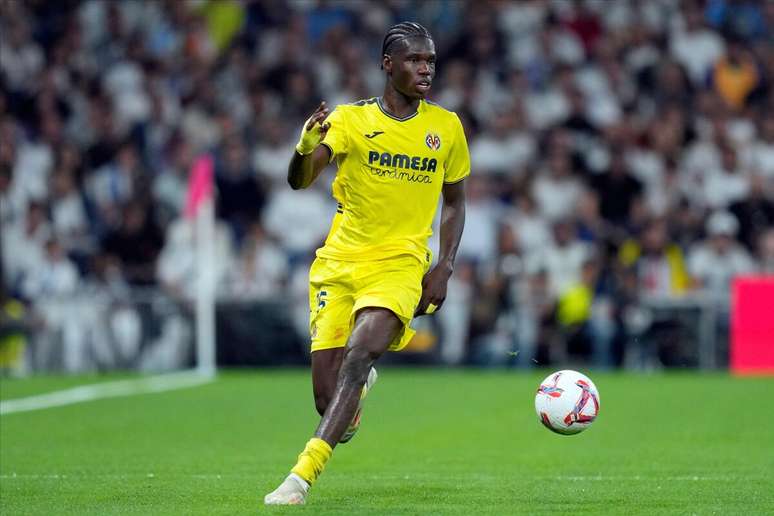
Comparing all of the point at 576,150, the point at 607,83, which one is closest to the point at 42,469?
the point at 576,150

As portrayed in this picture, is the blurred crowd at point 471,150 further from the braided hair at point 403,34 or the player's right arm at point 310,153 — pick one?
the player's right arm at point 310,153

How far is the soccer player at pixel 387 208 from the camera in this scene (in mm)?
8406

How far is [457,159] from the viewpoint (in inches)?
346

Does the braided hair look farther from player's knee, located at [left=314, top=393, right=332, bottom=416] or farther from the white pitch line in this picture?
the white pitch line

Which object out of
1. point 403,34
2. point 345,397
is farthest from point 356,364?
point 403,34

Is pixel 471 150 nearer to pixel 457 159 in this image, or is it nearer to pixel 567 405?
pixel 457 159

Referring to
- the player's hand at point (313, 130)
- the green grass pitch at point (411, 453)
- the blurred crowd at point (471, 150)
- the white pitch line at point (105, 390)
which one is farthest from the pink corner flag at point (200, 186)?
the player's hand at point (313, 130)

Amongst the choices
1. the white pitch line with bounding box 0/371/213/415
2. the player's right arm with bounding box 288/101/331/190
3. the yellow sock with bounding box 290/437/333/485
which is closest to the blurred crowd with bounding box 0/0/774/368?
the white pitch line with bounding box 0/371/213/415

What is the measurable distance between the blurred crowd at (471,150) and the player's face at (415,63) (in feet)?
38.4

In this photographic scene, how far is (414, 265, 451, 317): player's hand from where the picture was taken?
8.66 m

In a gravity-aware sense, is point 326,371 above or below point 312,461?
above

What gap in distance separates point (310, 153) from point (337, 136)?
0.48 m

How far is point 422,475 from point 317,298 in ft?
5.24

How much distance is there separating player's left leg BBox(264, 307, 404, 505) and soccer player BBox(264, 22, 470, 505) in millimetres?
52
